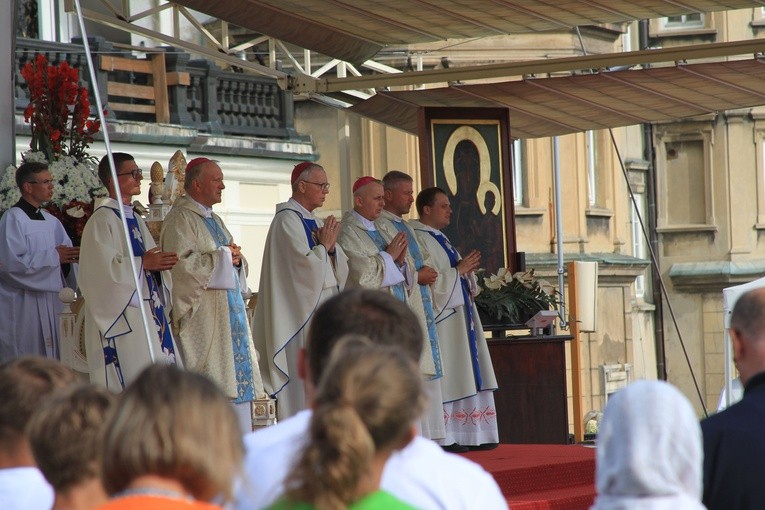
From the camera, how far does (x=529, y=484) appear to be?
8.57 meters

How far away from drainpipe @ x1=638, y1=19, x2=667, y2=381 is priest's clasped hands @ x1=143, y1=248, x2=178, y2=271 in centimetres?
2190

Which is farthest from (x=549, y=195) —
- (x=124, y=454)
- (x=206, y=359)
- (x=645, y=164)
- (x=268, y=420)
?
(x=124, y=454)

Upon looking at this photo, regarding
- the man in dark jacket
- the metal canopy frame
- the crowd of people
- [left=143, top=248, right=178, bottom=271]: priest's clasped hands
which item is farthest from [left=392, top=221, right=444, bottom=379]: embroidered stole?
the man in dark jacket

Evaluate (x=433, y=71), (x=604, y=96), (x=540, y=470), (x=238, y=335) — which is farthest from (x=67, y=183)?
(x=604, y=96)

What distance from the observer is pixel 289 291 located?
9516mm

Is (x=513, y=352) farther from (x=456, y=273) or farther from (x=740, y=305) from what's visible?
(x=740, y=305)

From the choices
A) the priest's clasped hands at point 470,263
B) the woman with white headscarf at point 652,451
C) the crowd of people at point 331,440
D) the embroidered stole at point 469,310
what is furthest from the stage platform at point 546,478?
the woman with white headscarf at point 652,451

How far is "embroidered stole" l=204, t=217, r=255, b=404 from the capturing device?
359 inches

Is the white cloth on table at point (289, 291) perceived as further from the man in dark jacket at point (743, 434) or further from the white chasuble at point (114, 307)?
the man in dark jacket at point (743, 434)

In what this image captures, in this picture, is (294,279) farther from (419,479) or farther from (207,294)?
(419,479)

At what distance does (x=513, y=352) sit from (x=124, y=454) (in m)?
9.41

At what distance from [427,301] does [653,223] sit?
2050cm

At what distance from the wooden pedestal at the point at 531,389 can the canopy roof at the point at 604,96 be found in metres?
2.21

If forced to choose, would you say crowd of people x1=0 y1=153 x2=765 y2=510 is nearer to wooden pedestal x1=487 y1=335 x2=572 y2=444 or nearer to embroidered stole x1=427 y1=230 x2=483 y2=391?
embroidered stole x1=427 y1=230 x2=483 y2=391
